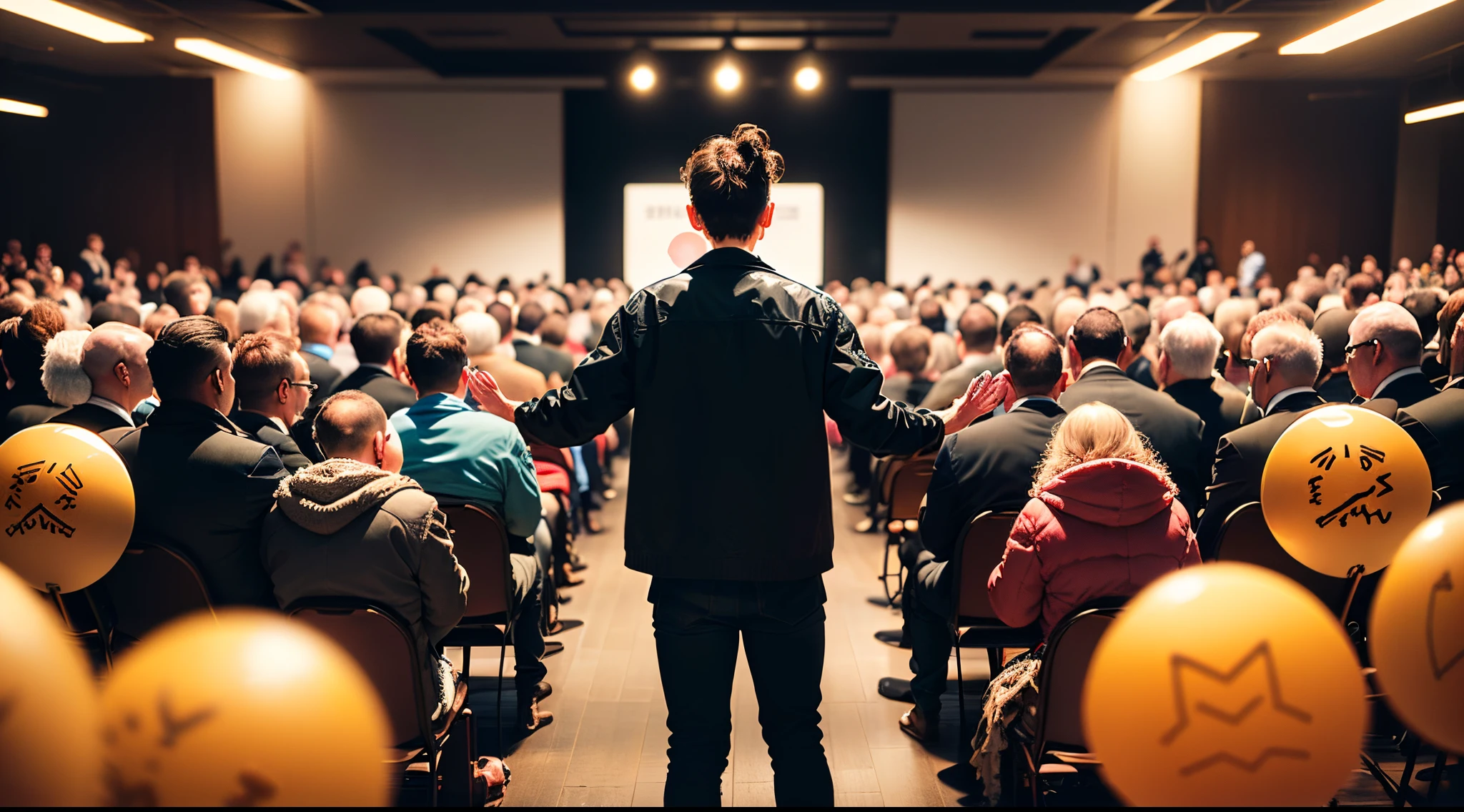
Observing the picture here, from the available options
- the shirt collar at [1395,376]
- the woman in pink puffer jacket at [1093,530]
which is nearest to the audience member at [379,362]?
the woman in pink puffer jacket at [1093,530]

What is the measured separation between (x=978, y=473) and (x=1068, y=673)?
82cm

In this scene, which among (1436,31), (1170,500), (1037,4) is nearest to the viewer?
(1170,500)

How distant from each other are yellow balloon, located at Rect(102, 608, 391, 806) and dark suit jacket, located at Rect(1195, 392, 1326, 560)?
98.2 inches

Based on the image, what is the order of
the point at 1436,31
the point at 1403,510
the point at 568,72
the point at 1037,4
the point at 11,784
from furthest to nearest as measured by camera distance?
the point at 568,72 → the point at 1037,4 → the point at 1436,31 → the point at 1403,510 → the point at 11,784

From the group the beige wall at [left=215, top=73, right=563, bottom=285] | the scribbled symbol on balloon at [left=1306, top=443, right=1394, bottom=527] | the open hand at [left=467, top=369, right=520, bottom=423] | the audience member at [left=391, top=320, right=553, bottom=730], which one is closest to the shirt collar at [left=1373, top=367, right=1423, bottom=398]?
the scribbled symbol on balloon at [left=1306, top=443, right=1394, bottom=527]

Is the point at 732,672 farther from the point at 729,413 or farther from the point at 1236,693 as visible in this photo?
the point at 1236,693

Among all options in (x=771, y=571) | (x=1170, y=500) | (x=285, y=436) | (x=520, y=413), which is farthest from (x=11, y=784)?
(x=1170, y=500)

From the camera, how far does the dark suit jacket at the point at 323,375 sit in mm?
4719

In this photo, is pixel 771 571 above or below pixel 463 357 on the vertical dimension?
below

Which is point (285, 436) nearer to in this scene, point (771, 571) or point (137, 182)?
point (771, 571)

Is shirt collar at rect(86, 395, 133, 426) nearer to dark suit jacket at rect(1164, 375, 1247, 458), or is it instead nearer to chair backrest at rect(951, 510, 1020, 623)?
chair backrest at rect(951, 510, 1020, 623)

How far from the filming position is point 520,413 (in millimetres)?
2096

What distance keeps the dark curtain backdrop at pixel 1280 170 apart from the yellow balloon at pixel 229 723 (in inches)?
377

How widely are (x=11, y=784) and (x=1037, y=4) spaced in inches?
413
